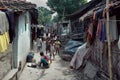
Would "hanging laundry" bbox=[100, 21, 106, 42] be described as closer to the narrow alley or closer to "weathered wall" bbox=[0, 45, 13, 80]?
the narrow alley

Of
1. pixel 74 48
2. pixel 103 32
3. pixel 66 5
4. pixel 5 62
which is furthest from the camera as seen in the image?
pixel 66 5

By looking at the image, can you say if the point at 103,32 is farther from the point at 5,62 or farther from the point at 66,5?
the point at 66,5

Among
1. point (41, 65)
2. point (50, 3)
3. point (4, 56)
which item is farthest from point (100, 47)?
point (50, 3)

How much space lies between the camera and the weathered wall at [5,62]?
8.69m

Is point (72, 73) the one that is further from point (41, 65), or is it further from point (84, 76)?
point (41, 65)

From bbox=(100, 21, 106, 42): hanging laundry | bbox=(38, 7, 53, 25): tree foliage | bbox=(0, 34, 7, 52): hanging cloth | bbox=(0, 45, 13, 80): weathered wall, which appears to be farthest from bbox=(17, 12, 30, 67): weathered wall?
bbox=(38, 7, 53, 25): tree foliage

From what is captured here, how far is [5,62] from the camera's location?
932cm

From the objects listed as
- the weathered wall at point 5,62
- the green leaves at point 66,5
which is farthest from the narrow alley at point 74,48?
the green leaves at point 66,5

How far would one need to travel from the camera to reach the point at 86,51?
44.0ft

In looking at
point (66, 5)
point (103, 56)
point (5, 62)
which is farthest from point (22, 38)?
point (66, 5)

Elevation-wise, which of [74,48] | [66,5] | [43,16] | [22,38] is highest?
[66,5]

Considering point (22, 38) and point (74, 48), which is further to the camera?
point (74, 48)

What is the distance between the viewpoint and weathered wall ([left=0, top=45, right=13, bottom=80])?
8687mm

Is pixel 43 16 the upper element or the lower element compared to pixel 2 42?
upper
